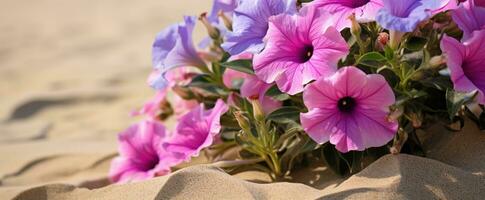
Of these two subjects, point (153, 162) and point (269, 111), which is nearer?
point (269, 111)

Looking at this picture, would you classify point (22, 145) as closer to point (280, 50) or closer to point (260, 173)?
point (260, 173)

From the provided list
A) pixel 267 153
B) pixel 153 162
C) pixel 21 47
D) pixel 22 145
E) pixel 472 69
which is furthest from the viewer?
pixel 21 47

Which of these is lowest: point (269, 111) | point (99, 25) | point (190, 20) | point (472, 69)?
point (99, 25)

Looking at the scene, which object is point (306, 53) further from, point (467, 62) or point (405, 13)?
point (467, 62)

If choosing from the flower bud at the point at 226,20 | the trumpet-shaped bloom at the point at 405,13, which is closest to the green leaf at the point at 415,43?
the trumpet-shaped bloom at the point at 405,13

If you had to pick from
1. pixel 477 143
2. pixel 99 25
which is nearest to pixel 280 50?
pixel 477 143

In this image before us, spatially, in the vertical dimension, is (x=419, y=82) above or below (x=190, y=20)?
below

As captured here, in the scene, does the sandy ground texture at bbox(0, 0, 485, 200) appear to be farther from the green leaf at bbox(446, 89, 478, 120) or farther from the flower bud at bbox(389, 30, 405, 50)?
the flower bud at bbox(389, 30, 405, 50)
